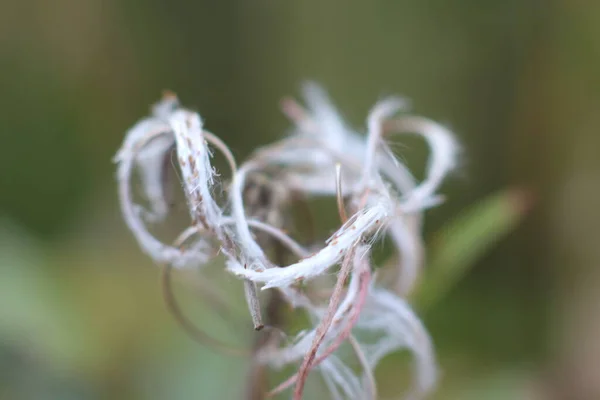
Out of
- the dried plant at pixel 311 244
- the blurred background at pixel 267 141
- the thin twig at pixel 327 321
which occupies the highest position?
the blurred background at pixel 267 141

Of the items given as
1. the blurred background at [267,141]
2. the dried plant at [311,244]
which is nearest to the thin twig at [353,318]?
the dried plant at [311,244]

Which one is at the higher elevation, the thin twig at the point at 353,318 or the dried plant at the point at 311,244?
the dried plant at the point at 311,244

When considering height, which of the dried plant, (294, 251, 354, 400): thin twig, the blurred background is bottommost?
(294, 251, 354, 400): thin twig

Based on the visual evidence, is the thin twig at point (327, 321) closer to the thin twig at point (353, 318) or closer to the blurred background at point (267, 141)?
the thin twig at point (353, 318)

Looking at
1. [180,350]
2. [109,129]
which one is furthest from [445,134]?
[109,129]

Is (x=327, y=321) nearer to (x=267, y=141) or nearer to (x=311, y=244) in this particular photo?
(x=311, y=244)

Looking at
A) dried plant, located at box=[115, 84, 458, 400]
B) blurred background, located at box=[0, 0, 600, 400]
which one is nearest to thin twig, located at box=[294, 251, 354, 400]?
dried plant, located at box=[115, 84, 458, 400]

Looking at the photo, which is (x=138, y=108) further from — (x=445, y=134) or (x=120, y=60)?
(x=445, y=134)

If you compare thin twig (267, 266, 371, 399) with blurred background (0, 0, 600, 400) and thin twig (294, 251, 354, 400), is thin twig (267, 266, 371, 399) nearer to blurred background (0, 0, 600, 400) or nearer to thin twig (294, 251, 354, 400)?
thin twig (294, 251, 354, 400)
